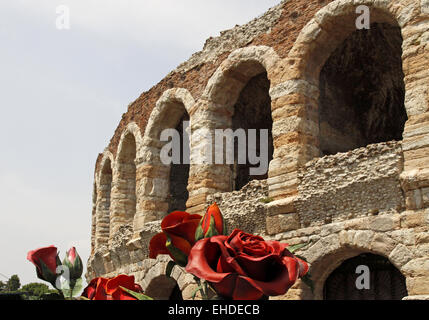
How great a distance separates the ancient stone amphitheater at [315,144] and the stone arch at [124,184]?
55mm

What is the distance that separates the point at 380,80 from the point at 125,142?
6.27m

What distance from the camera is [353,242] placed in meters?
6.37

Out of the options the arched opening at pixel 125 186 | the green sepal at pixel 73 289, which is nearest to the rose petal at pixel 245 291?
the green sepal at pixel 73 289

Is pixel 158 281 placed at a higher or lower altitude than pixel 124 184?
lower

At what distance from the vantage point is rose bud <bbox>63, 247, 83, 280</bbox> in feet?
6.85

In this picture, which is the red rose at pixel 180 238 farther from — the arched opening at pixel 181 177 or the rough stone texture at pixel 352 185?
the arched opening at pixel 181 177

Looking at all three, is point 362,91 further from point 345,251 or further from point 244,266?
point 244,266

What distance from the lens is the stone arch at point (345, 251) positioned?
5965 millimetres

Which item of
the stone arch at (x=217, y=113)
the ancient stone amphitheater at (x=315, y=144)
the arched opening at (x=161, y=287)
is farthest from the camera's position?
the arched opening at (x=161, y=287)

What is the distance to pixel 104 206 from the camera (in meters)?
14.6

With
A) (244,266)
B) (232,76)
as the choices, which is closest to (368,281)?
(232,76)

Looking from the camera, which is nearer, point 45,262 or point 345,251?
point 45,262

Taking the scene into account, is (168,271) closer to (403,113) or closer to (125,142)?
(403,113)

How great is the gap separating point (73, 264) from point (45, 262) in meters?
0.17
